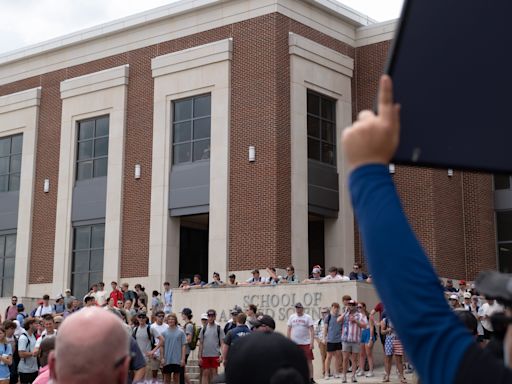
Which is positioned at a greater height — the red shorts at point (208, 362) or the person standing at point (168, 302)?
the person standing at point (168, 302)

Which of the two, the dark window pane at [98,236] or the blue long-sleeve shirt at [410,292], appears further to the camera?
the dark window pane at [98,236]

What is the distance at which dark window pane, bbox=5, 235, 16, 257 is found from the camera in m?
37.3

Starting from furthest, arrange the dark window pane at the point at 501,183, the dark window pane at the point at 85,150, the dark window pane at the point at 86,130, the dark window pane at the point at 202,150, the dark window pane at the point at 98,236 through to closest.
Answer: the dark window pane at the point at 86,130 → the dark window pane at the point at 85,150 → the dark window pane at the point at 98,236 → the dark window pane at the point at 501,183 → the dark window pane at the point at 202,150

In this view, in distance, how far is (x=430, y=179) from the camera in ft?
103

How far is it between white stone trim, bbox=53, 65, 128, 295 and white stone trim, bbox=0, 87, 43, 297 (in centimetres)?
169

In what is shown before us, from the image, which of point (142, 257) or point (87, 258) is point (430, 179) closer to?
point (142, 257)

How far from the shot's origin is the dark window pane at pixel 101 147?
116 ft

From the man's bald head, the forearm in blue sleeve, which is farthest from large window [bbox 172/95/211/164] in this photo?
Answer: the forearm in blue sleeve

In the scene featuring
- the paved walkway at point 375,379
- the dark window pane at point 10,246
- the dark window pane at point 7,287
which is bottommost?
the paved walkway at point 375,379

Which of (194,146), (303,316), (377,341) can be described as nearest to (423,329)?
(303,316)

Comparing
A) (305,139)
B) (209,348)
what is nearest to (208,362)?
(209,348)

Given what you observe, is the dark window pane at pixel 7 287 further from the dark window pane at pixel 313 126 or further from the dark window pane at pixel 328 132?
the dark window pane at pixel 328 132

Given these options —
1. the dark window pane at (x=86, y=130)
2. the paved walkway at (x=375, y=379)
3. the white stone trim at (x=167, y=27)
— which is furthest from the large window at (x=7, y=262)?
the paved walkway at (x=375, y=379)

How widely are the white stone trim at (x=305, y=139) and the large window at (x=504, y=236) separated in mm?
6129
